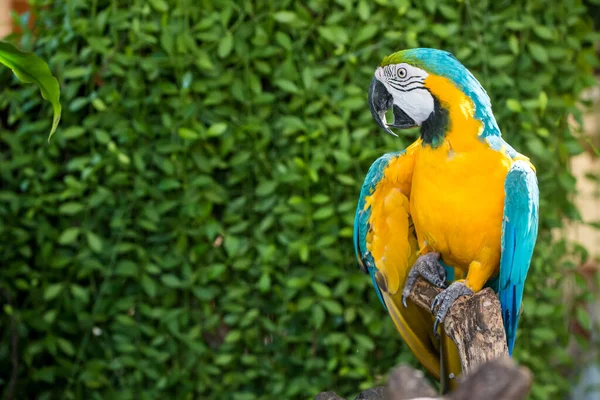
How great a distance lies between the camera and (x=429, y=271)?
3.21 feet

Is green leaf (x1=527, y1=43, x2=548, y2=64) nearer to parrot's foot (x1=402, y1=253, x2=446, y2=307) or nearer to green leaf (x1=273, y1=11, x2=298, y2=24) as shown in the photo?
green leaf (x1=273, y1=11, x2=298, y2=24)

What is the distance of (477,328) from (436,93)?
0.31 m

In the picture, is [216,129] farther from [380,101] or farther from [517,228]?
[517,228]

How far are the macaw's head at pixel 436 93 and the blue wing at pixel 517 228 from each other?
7 centimetres

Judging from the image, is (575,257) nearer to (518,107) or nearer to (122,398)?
(518,107)

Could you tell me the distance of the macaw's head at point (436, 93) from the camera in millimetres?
883

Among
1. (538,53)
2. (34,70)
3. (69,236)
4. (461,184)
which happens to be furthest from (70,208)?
(538,53)

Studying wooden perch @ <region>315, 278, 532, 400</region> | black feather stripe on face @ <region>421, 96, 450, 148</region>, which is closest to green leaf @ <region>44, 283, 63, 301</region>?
wooden perch @ <region>315, 278, 532, 400</region>

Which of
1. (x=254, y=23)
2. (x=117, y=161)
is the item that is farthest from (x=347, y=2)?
(x=117, y=161)

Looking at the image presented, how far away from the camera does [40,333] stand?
165 cm

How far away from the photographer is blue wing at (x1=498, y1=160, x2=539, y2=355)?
875mm

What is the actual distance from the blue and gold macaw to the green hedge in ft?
1.95

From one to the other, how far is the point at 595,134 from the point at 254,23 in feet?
4.78

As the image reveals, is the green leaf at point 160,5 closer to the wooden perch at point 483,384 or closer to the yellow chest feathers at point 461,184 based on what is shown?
the yellow chest feathers at point 461,184
